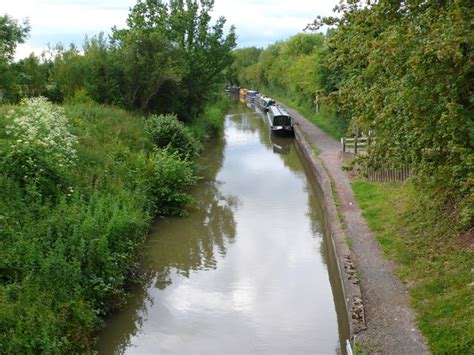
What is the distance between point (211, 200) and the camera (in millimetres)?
16609

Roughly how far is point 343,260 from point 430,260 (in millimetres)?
1501

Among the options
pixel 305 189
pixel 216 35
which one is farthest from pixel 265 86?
pixel 305 189

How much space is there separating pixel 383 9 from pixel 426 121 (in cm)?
168

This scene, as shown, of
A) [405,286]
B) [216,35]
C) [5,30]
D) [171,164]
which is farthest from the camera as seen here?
[216,35]

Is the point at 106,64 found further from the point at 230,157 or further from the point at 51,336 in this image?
the point at 51,336

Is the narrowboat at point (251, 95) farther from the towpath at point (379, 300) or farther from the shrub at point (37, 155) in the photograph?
the shrub at point (37, 155)

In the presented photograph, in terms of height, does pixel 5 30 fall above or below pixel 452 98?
above

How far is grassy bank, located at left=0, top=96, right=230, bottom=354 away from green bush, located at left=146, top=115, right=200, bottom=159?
204 cm

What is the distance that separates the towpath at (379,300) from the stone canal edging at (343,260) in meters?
0.13

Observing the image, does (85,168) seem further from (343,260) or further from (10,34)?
(10,34)

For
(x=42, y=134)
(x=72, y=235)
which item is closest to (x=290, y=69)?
(x=42, y=134)

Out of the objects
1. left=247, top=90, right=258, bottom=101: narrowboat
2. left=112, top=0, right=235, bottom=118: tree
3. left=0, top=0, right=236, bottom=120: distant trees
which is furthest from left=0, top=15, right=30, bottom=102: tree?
left=247, top=90, right=258, bottom=101: narrowboat

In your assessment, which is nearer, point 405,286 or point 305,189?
point 405,286

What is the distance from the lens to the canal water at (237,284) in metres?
8.12
